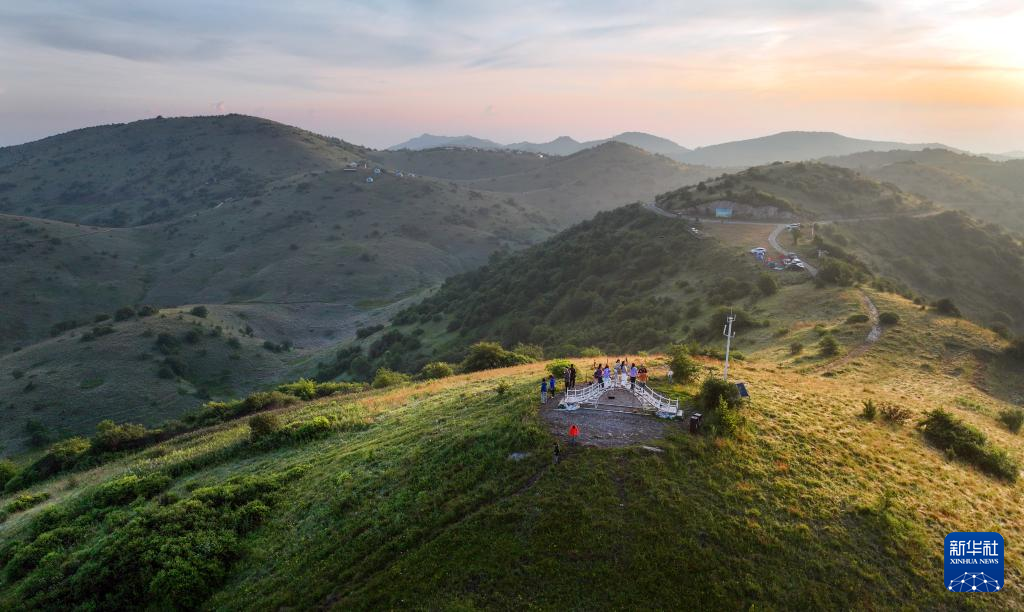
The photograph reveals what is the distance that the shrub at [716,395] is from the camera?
21953 mm

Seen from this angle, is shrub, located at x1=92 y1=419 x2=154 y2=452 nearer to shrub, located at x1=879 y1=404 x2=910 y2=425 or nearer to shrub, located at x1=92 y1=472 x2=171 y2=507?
shrub, located at x1=92 y1=472 x2=171 y2=507

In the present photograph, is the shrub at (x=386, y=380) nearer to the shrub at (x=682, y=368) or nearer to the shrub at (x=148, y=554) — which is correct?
the shrub at (x=148, y=554)

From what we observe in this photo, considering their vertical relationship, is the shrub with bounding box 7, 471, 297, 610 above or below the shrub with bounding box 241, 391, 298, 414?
above

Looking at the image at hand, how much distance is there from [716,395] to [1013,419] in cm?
2164

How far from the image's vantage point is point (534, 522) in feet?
52.2

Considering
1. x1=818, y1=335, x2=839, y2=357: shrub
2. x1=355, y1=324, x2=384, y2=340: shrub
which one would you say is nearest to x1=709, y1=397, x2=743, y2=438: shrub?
x1=818, y1=335, x2=839, y2=357: shrub

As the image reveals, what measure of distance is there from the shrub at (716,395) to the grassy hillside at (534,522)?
1316 mm

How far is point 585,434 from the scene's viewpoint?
66.3ft

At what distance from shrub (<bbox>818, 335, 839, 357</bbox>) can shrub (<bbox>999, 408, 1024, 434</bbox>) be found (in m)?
10.2

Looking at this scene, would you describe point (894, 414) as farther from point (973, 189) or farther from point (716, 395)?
point (973, 189)

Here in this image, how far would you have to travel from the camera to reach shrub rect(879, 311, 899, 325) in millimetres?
43375

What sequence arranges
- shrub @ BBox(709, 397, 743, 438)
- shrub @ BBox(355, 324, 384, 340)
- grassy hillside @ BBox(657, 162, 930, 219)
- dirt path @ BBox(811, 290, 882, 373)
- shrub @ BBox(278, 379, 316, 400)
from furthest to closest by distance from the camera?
1. grassy hillside @ BBox(657, 162, 930, 219)
2. shrub @ BBox(355, 324, 384, 340)
3. shrub @ BBox(278, 379, 316, 400)
4. dirt path @ BBox(811, 290, 882, 373)
5. shrub @ BBox(709, 397, 743, 438)

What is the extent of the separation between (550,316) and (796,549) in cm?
6021

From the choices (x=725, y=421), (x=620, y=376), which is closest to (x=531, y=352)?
(x=620, y=376)
